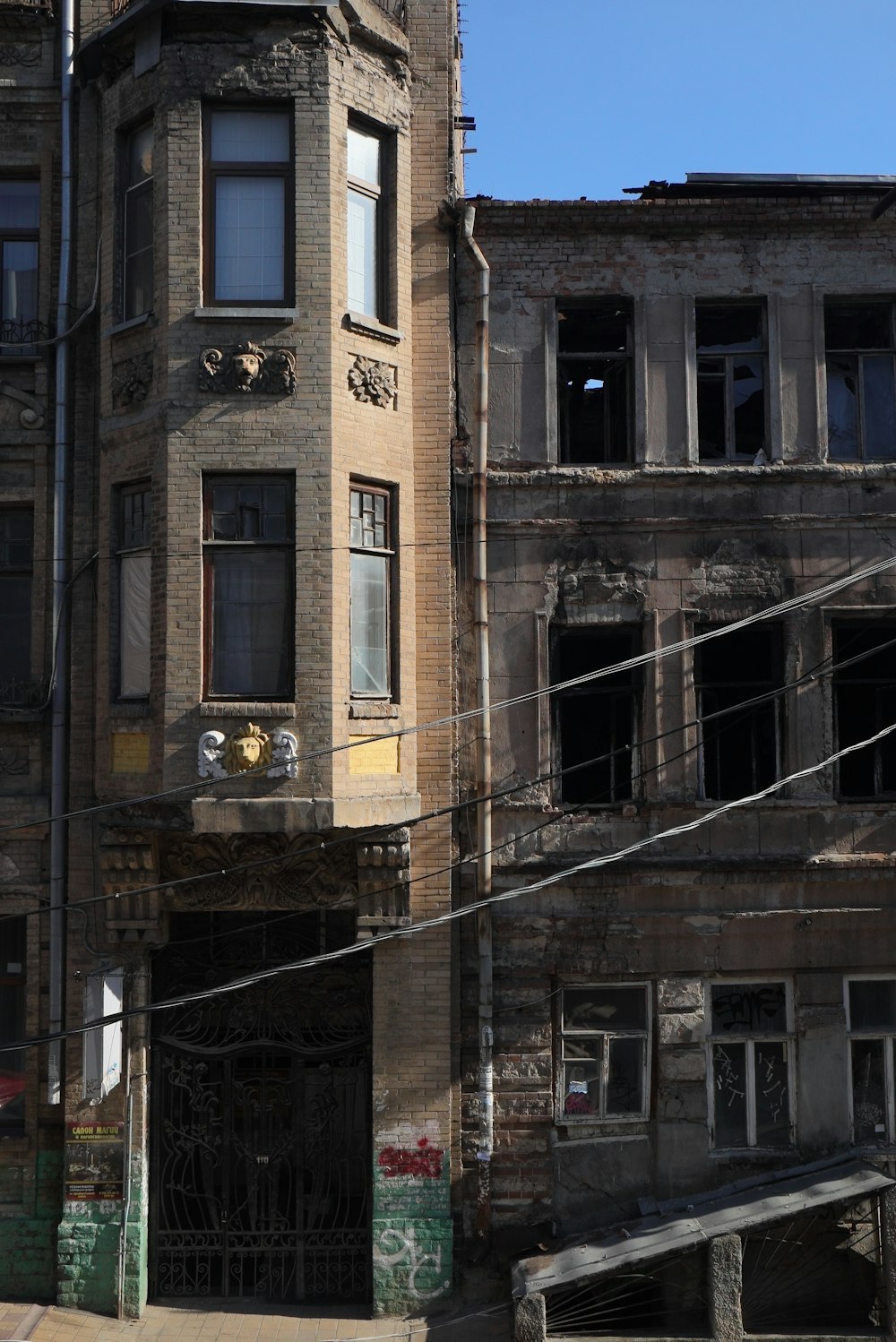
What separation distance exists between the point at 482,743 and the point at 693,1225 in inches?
184

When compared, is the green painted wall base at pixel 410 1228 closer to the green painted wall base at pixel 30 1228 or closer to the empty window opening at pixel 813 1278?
the empty window opening at pixel 813 1278

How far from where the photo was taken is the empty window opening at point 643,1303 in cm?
1033

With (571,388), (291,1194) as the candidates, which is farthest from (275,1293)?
(571,388)

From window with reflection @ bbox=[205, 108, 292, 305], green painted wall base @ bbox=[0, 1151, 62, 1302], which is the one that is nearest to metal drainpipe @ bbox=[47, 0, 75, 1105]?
green painted wall base @ bbox=[0, 1151, 62, 1302]

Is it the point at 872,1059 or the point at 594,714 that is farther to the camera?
the point at 594,714

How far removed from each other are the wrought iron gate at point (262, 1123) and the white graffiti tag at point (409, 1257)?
0.49m

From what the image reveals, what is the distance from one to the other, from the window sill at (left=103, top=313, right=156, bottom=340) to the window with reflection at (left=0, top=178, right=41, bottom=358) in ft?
3.82

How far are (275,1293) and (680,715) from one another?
6784 millimetres

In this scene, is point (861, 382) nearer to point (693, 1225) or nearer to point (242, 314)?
point (242, 314)

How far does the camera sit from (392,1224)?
11203 millimetres

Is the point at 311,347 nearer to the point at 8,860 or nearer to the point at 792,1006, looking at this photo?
the point at 8,860

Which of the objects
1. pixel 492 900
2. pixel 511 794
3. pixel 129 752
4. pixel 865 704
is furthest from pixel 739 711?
pixel 129 752

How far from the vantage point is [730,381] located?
40.8ft

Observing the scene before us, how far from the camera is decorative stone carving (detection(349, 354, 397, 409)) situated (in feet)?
37.3
